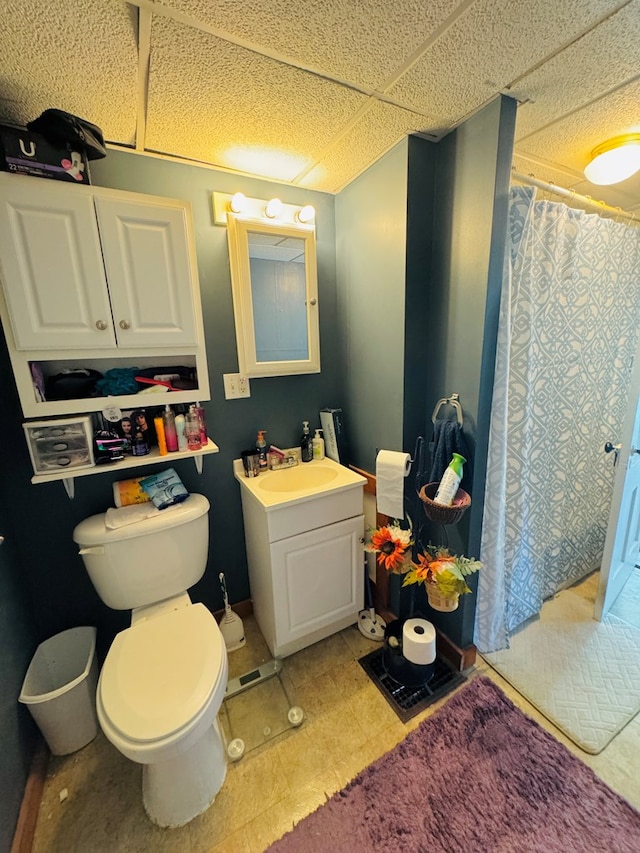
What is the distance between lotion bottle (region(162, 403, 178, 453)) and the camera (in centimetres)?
139

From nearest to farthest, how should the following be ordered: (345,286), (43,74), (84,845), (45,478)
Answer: (43,74) → (84,845) → (45,478) → (345,286)

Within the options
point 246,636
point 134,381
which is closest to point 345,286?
point 134,381

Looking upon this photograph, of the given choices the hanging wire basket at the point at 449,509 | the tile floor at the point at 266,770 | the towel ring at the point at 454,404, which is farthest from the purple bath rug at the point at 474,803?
the towel ring at the point at 454,404

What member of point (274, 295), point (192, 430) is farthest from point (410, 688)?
point (274, 295)

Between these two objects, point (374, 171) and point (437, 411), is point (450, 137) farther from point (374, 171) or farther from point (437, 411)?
point (437, 411)

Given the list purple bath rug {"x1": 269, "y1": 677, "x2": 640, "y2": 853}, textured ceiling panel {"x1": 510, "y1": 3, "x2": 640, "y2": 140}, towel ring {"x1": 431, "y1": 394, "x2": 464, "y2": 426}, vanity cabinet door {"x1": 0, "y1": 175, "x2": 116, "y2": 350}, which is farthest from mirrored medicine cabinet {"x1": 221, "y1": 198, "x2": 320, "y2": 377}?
purple bath rug {"x1": 269, "y1": 677, "x2": 640, "y2": 853}

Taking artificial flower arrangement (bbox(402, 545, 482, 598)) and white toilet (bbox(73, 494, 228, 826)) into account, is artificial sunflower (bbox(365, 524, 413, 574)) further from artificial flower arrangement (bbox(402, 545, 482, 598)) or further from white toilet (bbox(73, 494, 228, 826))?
white toilet (bbox(73, 494, 228, 826))

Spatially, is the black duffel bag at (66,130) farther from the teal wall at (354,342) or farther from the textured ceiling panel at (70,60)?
the teal wall at (354,342)

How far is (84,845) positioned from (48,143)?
7.16ft

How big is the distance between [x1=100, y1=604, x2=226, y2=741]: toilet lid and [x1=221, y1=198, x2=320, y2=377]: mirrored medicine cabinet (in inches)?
43.2

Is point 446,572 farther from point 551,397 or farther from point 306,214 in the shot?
point 306,214

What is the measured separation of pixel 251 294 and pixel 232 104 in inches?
25.5

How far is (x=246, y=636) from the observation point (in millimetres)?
1784

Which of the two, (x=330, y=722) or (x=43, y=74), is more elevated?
(x=43, y=74)
